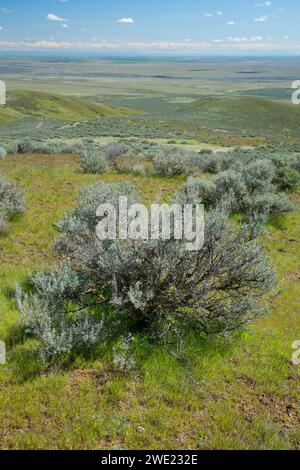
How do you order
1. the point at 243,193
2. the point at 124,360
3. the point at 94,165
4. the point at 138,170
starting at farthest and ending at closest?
the point at 138,170 → the point at 94,165 → the point at 243,193 → the point at 124,360

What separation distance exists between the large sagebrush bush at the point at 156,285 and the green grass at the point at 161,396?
37cm

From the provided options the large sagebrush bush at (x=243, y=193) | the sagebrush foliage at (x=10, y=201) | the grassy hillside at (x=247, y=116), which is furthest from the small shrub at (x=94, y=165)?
the grassy hillside at (x=247, y=116)

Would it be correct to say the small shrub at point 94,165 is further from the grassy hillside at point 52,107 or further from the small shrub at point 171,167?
the grassy hillside at point 52,107

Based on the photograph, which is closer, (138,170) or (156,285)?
(156,285)

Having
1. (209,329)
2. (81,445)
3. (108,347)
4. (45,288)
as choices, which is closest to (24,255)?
(45,288)

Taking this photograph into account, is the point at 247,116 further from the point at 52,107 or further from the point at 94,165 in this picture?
the point at 94,165

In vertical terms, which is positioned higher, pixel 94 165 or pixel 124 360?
pixel 94 165

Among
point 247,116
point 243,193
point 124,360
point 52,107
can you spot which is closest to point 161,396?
point 124,360

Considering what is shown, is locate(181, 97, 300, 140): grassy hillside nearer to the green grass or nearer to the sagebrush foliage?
the sagebrush foliage

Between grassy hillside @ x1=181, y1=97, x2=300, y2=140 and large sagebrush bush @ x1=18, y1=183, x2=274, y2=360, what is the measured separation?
74.7 metres

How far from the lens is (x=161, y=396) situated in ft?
15.8

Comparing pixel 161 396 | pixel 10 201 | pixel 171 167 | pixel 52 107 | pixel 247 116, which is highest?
pixel 52 107

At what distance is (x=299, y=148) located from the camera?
52.2 m

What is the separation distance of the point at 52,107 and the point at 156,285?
404 feet
